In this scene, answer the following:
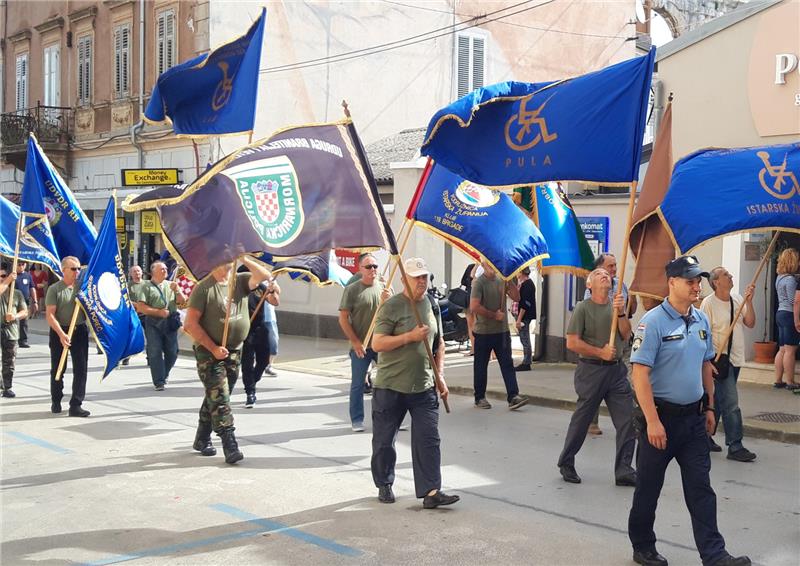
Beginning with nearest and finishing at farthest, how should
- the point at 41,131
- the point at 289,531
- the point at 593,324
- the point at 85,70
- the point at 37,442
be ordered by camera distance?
1. the point at 289,531
2. the point at 593,324
3. the point at 37,442
4. the point at 85,70
5. the point at 41,131

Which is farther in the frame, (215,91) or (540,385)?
(540,385)

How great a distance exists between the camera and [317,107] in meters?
26.6

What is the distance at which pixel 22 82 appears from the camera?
3447 centimetres

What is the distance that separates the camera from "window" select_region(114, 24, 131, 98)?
28891 mm

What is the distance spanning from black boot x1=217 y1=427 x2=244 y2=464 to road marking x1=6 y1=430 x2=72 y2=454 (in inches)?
66.3

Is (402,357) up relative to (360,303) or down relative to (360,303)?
down

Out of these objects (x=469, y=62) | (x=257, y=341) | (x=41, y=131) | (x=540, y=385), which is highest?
(x=469, y=62)

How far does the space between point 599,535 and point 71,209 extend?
345 inches

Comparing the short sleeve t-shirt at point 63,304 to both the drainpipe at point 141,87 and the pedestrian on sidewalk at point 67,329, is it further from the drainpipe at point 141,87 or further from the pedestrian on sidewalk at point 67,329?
the drainpipe at point 141,87

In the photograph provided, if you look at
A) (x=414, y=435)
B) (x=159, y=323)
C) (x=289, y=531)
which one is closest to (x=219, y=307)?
(x=414, y=435)

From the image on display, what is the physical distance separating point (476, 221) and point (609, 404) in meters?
2.86

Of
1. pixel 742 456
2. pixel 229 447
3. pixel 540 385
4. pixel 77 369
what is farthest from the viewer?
pixel 540 385

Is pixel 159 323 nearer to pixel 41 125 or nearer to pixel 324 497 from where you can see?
pixel 324 497

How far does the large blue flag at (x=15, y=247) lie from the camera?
42.8 ft
